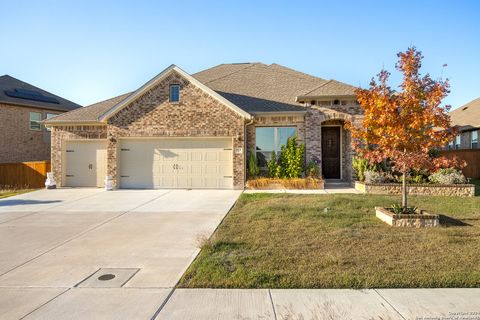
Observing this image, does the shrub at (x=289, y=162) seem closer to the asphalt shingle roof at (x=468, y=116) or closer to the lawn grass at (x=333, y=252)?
the lawn grass at (x=333, y=252)

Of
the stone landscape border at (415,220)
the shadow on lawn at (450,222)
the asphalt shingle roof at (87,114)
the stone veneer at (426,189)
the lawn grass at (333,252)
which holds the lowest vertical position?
the lawn grass at (333,252)

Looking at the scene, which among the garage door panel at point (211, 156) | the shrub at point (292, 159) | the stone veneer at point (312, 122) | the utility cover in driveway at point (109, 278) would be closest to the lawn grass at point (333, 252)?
the utility cover in driveway at point (109, 278)

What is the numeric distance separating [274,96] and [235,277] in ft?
43.3

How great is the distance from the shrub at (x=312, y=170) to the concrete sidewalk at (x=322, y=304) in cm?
1018

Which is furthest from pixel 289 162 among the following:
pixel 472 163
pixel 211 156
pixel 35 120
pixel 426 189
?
pixel 35 120

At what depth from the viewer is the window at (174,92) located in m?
14.5

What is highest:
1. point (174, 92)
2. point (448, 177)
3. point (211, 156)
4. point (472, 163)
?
point (174, 92)

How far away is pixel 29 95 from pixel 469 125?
33339mm

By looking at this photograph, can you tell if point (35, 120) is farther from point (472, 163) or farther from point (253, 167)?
point (472, 163)

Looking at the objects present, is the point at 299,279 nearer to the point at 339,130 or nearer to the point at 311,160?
the point at 311,160

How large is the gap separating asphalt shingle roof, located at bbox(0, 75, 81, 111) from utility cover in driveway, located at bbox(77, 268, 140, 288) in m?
20.6

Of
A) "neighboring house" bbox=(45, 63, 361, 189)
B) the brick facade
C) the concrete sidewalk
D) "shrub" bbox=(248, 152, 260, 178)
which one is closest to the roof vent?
the brick facade

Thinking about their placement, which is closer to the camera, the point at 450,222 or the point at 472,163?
the point at 450,222

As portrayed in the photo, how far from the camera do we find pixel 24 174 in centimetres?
1716
